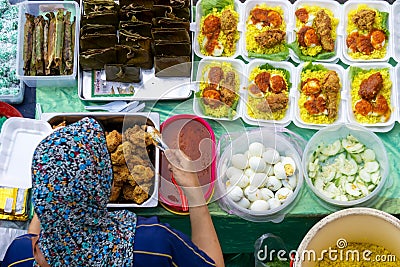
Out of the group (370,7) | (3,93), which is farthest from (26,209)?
(370,7)

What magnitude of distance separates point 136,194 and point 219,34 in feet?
3.28

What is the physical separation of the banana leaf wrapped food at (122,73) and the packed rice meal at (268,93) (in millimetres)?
608

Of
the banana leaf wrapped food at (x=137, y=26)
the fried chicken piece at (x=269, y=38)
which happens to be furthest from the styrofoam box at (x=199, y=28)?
the banana leaf wrapped food at (x=137, y=26)

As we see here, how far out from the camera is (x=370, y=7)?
2.92m

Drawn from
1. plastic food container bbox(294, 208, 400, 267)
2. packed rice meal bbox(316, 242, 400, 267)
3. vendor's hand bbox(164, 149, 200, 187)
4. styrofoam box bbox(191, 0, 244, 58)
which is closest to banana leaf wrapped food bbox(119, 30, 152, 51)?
styrofoam box bbox(191, 0, 244, 58)

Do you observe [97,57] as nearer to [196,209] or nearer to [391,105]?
[196,209]

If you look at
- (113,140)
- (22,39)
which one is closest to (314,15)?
(113,140)

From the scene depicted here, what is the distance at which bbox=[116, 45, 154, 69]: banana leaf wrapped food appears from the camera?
109 inches

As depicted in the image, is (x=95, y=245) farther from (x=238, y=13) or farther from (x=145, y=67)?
(x=238, y=13)

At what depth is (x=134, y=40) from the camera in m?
2.79

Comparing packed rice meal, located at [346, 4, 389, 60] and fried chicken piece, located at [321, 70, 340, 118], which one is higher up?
packed rice meal, located at [346, 4, 389, 60]

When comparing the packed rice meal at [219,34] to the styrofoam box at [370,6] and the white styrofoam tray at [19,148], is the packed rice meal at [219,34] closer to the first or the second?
the styrofoam box at [370,6]

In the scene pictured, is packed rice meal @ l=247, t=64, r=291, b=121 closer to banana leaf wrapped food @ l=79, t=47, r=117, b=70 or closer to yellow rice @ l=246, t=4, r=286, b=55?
yellow rice @ l=246, t=4, r=286, b=55

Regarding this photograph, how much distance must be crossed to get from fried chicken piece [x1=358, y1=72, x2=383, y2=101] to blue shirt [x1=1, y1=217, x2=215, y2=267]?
132cm
